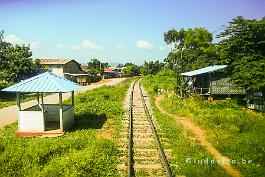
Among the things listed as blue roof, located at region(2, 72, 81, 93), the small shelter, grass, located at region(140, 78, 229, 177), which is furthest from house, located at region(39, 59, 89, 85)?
grass, located at region(140, 78, 229, 177)

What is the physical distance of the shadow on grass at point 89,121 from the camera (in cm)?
1468

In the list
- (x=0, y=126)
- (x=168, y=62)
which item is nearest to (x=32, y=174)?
(x=0, y=126)

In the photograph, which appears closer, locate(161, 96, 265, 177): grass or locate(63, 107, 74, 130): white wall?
locate(161, 96, 265, 177): grass

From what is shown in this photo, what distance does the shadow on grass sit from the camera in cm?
1468

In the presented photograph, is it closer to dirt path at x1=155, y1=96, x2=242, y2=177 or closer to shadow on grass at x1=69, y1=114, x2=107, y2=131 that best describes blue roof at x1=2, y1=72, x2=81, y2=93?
shadow on grass at x1=69, y1=114, x2=107, y2=131

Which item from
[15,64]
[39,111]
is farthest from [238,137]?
[15,64]

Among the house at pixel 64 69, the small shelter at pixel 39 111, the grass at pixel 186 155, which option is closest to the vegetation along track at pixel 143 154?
the grass at pixel 186 155

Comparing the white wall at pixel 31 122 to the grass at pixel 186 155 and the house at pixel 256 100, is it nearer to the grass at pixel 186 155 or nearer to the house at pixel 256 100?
the grass at pixel 186 155

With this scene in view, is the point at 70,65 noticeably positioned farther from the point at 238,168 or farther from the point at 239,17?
the point at 238,168

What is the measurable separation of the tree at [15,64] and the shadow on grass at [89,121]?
2167 centimetres

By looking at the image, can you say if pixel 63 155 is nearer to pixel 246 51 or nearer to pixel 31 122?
pixel 31 122

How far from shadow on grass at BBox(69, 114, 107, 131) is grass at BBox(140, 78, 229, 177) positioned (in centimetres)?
352

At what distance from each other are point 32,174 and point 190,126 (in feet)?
29.9

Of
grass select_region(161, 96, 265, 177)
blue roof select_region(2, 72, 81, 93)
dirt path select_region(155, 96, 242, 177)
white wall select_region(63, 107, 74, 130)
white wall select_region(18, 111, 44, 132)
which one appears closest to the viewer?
dirt path select_region(155, 96, 242, 177)
